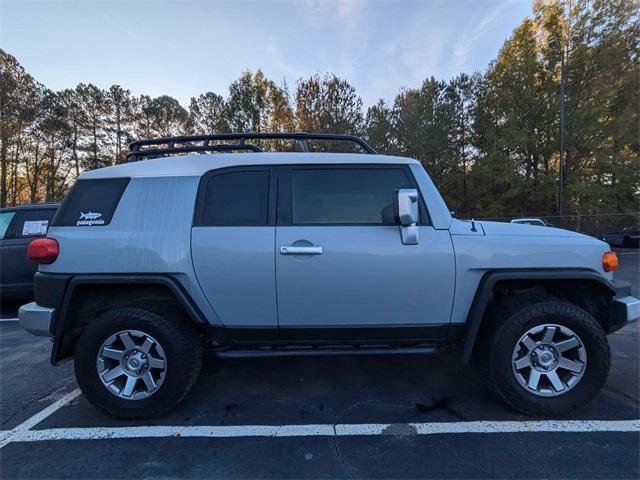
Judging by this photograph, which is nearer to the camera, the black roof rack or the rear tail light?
the rear tail light

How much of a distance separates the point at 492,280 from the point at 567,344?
2.52ft

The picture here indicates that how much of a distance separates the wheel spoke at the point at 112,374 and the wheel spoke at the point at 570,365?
11.4 feet

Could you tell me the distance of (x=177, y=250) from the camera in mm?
2637

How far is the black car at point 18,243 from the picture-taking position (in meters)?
5.60

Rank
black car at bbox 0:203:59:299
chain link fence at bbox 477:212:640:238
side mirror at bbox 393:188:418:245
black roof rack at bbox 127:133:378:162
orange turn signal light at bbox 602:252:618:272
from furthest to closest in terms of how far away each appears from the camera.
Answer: chain link fence at bbox 477:212:640:238 → black car at bbox 0:203:59:299 → black roof rack at bbox 127:133:378:162 → orange turn signal light at bbox 602:252:618:272 → side mirror at bbox 393:188:418:245

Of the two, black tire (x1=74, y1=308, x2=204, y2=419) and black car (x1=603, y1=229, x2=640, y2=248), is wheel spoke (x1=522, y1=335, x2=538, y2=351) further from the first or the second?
black car (x1=603, y1=229, x2=640, y2=248)

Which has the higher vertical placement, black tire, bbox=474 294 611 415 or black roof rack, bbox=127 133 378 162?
black roof rack, bbox=127 133 378 162

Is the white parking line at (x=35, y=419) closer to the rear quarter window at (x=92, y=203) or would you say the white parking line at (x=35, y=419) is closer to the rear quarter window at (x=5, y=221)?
the rear quarter window at (x=92, y=203)

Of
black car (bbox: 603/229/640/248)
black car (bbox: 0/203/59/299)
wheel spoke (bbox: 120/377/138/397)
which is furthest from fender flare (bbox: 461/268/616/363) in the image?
black car (bbox: 603/229/640/248)

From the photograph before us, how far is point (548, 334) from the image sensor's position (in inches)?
104

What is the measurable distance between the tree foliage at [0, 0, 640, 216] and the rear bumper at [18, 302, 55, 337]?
21055 millimetres

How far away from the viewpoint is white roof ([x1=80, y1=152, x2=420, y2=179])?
111 inches

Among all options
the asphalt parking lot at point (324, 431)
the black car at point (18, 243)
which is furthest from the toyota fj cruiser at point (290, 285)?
the black car at point (18, 243)

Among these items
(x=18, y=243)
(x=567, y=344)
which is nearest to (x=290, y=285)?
(x=567, y=344)
